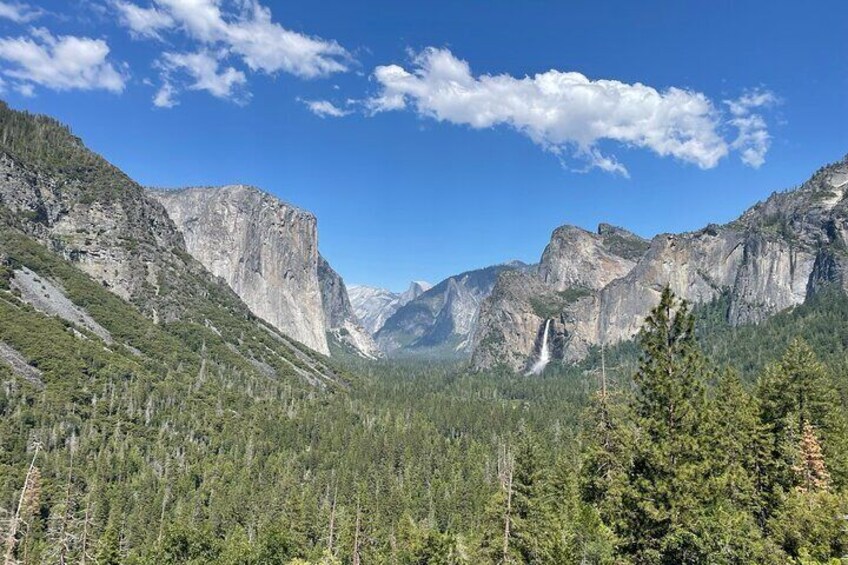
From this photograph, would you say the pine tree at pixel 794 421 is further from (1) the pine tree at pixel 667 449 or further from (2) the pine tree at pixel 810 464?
(1) the pine tree at pixel 667 449

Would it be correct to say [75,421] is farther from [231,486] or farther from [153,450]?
[231,486]

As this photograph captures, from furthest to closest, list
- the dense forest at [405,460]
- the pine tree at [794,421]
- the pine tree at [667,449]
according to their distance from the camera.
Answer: the pine tree at [794,421], the dense forest at [405,460], the pine tree at [667,449]

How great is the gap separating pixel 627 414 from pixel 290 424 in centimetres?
13258

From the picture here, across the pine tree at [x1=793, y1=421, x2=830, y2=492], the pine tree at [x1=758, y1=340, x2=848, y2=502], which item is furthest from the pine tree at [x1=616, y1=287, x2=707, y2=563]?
the pine tree at [x1=793, y1=421, x2=830, y2=492]

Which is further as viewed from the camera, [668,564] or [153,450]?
[153,450]

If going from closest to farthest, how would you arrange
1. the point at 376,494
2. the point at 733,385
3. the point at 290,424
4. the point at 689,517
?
1. the point at 689,517
2. the point at 733,385
3. the point at 376,494
4. the point at 290,424

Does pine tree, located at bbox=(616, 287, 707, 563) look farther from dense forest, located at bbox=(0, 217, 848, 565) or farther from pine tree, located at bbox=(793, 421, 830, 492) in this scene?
pine tree, located at bbox=(793, 421, 830, 492)

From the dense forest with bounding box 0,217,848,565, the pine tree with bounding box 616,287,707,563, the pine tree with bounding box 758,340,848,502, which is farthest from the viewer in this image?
the pine tree with bounding box 758,340,848,502

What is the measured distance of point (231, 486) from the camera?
10606 cm

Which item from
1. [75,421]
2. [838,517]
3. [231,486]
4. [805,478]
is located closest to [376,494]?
[231,486]

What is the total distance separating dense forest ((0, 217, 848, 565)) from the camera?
28.0m

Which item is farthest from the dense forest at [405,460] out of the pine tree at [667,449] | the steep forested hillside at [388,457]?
the steep forested hillside at [388,457]

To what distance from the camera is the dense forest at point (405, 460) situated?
28.0 m

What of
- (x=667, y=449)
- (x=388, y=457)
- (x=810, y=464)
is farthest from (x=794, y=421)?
(x=388, y=457)
